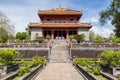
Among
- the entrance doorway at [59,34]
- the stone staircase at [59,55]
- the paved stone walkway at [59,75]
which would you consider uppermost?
the entrance doorway at [59,34]

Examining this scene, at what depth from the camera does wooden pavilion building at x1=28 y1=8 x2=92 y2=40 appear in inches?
1948

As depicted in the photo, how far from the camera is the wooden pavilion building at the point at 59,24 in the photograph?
162ft

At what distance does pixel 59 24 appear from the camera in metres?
51.0

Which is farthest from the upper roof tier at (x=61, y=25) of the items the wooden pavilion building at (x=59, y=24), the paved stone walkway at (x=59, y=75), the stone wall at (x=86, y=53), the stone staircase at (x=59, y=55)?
the paved stone walkway at (x=59, y=75)

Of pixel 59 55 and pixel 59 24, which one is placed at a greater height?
pixel 59 24

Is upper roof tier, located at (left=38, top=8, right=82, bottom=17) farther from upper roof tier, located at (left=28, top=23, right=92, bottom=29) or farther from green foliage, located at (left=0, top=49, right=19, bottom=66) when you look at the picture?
green foliage, located at (left=0, top=49, right=19, bottom=66)

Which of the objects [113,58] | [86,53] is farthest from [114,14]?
[113,58]

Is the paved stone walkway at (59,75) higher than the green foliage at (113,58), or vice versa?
the green foliage at (113,58)

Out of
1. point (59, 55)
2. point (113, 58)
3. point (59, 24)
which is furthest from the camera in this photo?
point (59, 24)

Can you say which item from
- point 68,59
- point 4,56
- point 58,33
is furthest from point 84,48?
point 58,33

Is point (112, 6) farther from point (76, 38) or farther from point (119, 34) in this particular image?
point (76, 38)

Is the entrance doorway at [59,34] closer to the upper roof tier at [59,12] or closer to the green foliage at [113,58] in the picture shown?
the upper roof tier at [59,12]

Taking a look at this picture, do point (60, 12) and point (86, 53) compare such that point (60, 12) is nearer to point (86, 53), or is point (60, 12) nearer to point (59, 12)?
point (59, 12)

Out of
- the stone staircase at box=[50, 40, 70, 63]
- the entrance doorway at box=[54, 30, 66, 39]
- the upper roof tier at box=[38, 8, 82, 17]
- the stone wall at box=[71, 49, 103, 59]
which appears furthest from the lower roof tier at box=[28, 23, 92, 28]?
the stone wall at box=[71, 49, 103, 59]
